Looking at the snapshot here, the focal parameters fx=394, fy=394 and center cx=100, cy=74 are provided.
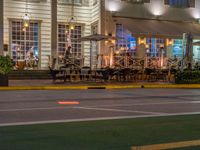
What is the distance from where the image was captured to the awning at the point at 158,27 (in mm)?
25125

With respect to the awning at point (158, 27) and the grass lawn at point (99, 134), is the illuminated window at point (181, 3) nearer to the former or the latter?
the awning at point (158, 27)

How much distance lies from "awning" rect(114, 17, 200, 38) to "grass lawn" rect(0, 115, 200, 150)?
16.3 meters

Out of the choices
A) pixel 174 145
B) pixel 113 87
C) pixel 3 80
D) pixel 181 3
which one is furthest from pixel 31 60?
pixel 174 145

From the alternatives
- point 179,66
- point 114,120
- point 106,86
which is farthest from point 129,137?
point 179,66

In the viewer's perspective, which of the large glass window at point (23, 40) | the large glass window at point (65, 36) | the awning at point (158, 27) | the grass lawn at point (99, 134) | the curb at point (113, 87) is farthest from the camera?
the large glass window at point (65, 36)

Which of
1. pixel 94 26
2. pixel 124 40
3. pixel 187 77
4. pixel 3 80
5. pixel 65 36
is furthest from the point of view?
pixel 65 36

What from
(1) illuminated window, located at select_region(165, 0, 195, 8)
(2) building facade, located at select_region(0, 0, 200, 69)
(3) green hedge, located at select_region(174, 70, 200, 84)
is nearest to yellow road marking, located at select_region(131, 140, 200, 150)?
(3) green hedge, located at select_region(174, 70, 200, 84)

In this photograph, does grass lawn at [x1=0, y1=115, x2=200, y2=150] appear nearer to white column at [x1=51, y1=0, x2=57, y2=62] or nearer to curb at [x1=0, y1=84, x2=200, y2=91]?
curb at [x1=0, y1=84, x2=200, y2=91]

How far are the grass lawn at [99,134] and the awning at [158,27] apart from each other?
16.3 metres

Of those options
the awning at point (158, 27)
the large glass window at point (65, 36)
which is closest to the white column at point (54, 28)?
the large glass window at point (65, 36)

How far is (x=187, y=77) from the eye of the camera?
2217cm

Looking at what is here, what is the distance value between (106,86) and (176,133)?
12270 mm

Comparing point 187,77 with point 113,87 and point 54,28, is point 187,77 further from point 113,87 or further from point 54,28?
point 54,28

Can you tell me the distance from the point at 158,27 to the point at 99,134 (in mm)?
20586
